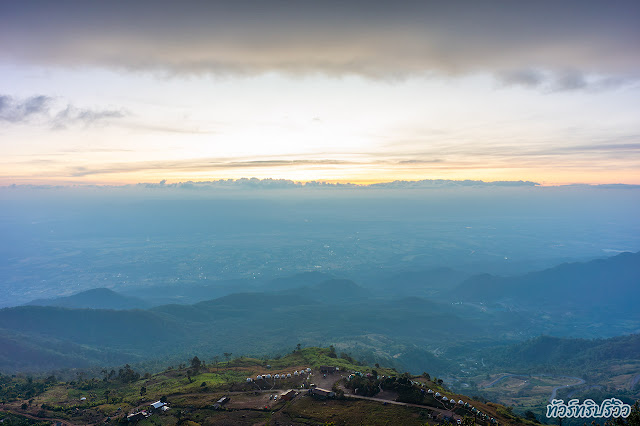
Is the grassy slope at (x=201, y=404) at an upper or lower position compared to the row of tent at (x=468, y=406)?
lower

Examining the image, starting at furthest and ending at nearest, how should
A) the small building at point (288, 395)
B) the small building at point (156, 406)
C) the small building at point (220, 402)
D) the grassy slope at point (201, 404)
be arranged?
the small building at point (288, 395)
the small building at point (220, 402)
the small building at point (156, 406)
the grassy slope at point (201, 404)

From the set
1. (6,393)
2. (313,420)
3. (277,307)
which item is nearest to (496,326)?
(277,307)

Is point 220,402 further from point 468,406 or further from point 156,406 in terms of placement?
point 468,406

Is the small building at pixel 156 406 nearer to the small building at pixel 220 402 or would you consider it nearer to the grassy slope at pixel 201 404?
the grassy slope at pixel 201 404

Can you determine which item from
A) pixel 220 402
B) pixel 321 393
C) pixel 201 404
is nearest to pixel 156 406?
pixel 201 404

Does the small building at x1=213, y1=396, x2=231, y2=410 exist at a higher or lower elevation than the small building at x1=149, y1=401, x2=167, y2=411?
lower

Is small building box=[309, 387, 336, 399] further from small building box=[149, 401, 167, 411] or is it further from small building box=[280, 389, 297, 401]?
small building box=[149, 401, 167, 411]

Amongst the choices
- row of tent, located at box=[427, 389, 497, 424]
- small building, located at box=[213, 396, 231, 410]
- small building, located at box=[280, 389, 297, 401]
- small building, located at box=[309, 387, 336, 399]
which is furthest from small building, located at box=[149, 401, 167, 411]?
row of tent, located at box=[427, 389, 497, 424]

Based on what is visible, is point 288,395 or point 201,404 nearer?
point 201,404

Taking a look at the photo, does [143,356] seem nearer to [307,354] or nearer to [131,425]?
[307,354]

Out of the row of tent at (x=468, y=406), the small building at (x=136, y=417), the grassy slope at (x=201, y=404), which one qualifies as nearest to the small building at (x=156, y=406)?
the small building at (x=136, y=417)

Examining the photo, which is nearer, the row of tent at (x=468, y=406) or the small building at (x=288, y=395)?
the row of tent at (x=468, y=406)

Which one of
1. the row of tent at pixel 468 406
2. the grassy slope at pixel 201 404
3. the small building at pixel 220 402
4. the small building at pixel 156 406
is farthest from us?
the small building at pixel 220 402
